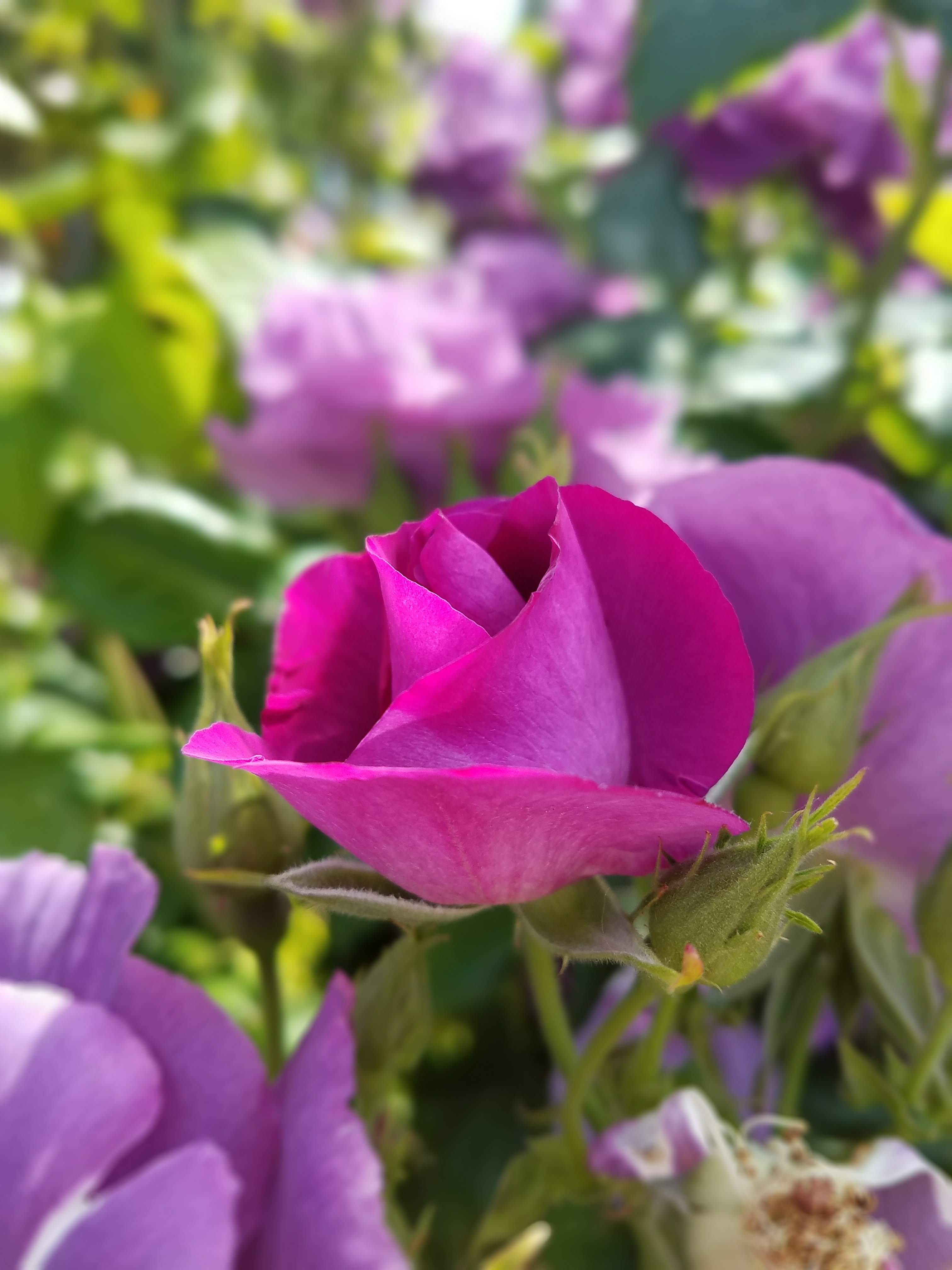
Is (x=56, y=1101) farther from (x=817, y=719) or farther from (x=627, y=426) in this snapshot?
(x=627, y=426)

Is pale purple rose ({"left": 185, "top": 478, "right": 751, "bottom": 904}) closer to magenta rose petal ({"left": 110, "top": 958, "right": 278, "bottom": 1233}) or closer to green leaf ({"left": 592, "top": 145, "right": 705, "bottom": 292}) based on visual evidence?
magenta rose petal ({"left": 110, "top": 958, "right": 278, "bottom": 1233})

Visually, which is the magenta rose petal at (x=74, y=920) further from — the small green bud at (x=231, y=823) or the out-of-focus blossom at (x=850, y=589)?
the out-of-focus blossom at (x=850, y=589)

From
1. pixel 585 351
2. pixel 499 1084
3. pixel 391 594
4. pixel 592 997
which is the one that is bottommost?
pixel 499 1084

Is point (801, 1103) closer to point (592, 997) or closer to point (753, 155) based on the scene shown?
point (592, 997)

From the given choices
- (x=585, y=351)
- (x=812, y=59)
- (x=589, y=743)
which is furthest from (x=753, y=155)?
(x=589, y=743)

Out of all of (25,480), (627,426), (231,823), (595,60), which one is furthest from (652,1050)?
(595,60)

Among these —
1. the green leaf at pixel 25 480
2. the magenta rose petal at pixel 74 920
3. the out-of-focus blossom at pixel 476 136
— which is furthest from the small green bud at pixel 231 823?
the out-of-focus blossom at pixel 476 136
